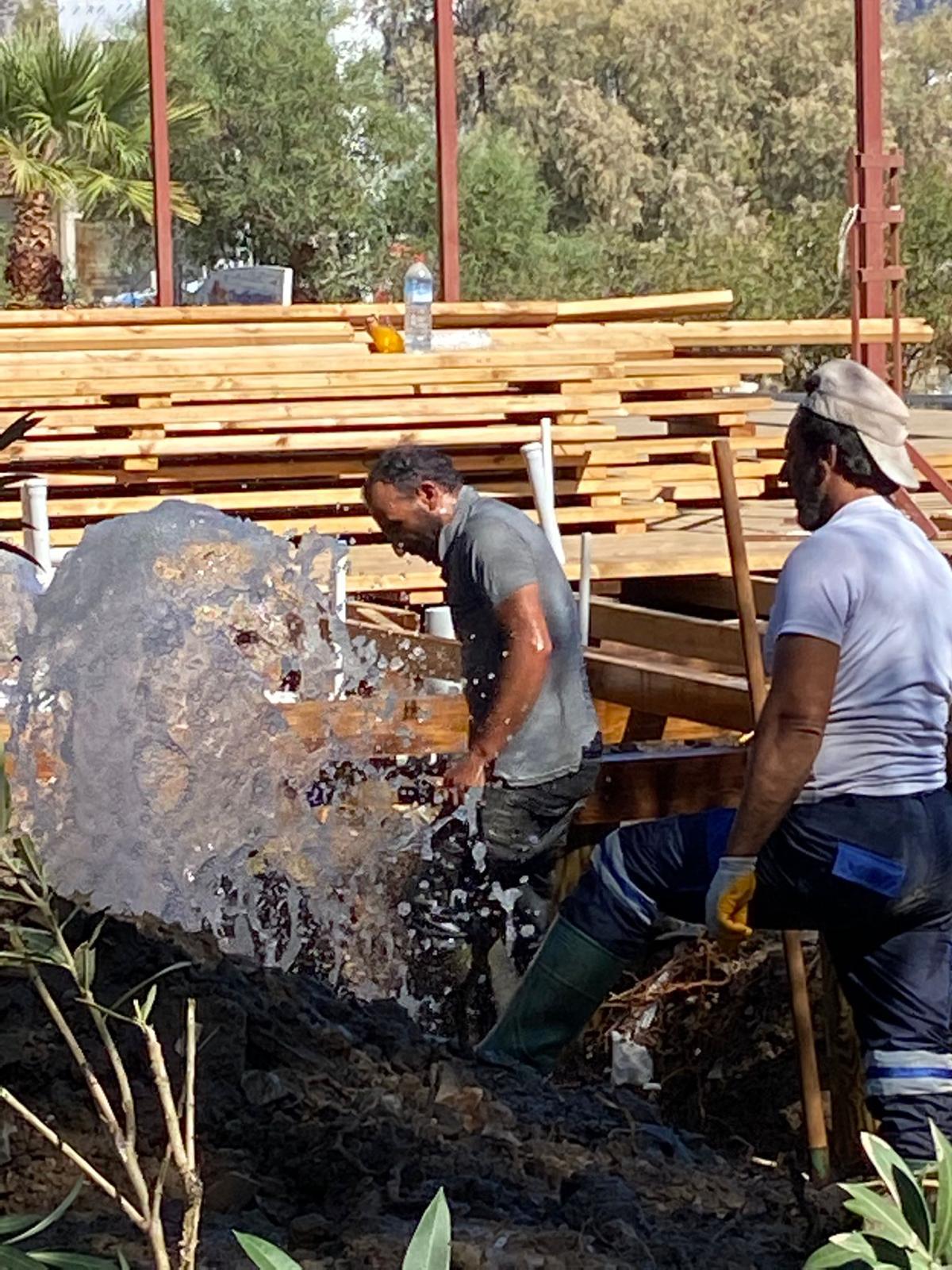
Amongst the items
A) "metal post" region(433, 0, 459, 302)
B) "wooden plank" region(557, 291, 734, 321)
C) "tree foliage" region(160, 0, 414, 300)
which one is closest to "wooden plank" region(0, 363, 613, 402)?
"wooden plank" region(557, 291, 734, 321)

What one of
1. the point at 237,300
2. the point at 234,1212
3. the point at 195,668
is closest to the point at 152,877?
the point at 195,668

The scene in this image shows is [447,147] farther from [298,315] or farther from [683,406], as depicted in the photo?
[683,406]

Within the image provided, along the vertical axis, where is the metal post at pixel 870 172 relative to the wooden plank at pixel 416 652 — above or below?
above

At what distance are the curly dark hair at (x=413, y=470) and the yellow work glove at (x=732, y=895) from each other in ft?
6.66

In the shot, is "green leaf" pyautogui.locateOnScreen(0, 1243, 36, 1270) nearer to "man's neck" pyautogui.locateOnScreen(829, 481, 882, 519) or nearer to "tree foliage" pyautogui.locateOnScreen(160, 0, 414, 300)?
"man's neck" pyautogui.locateOnScreen(829, 481, 882, 519)

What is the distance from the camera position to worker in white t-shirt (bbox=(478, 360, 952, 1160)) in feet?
14.1

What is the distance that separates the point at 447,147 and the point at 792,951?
9.73 meters

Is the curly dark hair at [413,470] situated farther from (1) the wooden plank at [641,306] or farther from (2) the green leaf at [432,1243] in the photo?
(1) the wooden plank at [641,306]

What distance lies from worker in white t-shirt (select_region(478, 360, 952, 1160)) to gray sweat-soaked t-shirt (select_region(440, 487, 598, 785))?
65.6 inches

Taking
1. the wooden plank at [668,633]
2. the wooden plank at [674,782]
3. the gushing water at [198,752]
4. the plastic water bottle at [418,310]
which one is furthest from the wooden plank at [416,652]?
the plastic water bottle at [418,310]

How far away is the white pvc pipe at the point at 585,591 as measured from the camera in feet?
24.3

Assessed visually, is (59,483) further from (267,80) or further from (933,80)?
(933,80)

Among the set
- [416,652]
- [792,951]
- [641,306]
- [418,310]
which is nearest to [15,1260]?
[792,951]

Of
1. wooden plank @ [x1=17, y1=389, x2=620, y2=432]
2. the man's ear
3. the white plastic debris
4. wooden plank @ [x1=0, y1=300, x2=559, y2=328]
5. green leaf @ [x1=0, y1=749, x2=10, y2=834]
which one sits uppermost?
wooden plank @ [x1=0, y1=300, x2=559, y2=328]
